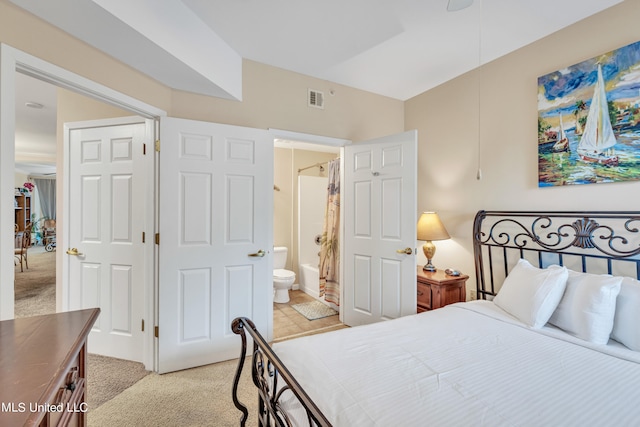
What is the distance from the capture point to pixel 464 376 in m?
1.25

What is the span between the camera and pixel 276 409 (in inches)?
44.9

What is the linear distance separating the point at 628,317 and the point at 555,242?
756 mm

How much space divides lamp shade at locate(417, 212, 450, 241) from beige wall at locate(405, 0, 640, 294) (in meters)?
0.29

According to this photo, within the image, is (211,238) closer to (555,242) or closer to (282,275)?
(282,275)

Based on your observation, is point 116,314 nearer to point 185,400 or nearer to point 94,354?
point 94,354

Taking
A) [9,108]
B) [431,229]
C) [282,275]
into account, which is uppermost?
[9,108]

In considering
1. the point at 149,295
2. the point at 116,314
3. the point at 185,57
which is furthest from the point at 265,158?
the point at 116,314

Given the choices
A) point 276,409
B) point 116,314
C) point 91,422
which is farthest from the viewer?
point 116,314

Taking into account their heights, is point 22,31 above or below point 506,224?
above

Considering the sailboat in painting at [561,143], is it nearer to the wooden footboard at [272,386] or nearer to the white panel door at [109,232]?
A: the wooden footboard at [272,386]

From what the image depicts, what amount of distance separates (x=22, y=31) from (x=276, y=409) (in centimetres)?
219

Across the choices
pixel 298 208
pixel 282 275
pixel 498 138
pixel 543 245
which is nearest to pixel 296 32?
pixel 498 138

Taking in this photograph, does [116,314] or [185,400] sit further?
[116,314]

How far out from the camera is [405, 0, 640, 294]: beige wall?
205 cm
